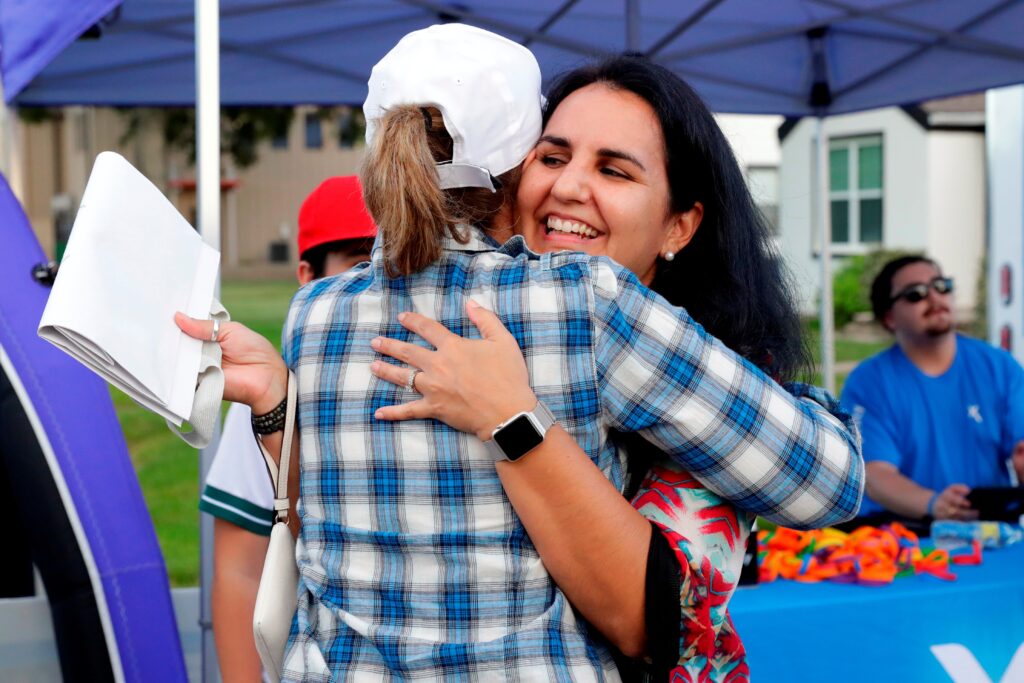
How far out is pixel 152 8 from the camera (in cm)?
417

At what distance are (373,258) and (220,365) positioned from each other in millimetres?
233

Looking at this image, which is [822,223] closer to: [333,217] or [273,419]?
[333,217]

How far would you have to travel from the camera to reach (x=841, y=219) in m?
20.7

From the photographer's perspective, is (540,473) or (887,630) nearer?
(540,473)

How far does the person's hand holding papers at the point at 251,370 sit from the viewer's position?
1.31 metres

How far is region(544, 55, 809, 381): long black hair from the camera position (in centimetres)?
150

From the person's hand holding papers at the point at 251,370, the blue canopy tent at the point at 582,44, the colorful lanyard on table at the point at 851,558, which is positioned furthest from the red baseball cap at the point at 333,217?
the blue canopy tent at the point at 582,44

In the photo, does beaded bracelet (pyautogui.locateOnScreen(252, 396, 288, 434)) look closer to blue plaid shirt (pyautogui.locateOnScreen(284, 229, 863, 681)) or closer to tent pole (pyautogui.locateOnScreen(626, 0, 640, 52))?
blue plaid shirt (pyautogui.locateOnScreen(284, 229, 863, 681))

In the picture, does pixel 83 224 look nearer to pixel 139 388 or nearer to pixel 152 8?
pixel 139 388

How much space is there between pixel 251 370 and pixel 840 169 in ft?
68.3

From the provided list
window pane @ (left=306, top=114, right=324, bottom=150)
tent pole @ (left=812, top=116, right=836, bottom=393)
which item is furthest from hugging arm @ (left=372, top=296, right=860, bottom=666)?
window pane @ (left=306, top=114, right=324, bottom=150)

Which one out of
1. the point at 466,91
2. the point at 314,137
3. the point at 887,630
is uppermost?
the point at 314,137

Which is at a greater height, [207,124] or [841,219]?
[841,219]

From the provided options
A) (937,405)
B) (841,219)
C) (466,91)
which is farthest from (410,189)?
(841,219)
